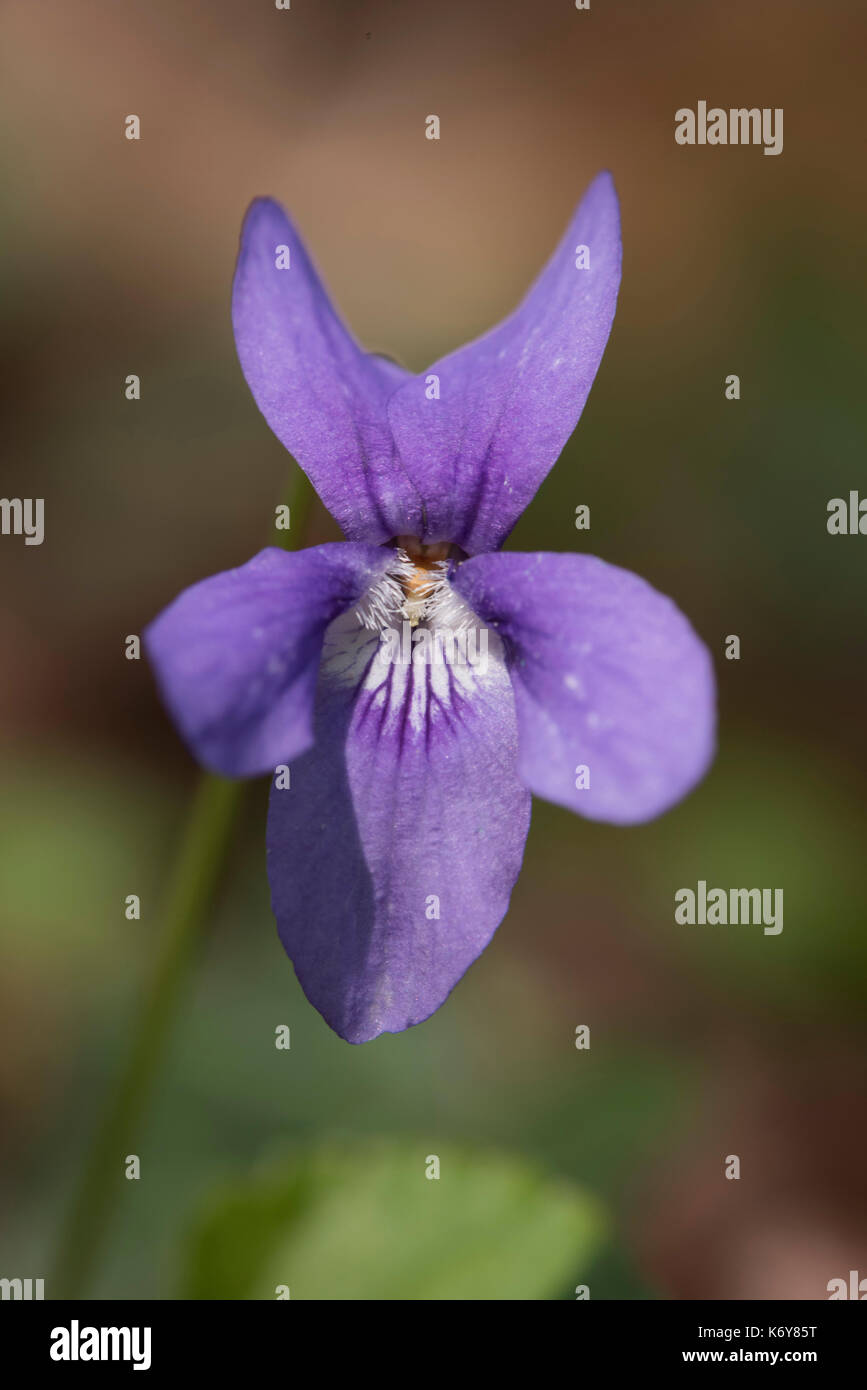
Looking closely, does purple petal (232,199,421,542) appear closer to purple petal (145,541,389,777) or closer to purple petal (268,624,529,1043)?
purple petal (145,541,389,777)

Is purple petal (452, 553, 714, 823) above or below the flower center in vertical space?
below

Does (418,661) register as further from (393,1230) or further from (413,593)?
(393,1230)

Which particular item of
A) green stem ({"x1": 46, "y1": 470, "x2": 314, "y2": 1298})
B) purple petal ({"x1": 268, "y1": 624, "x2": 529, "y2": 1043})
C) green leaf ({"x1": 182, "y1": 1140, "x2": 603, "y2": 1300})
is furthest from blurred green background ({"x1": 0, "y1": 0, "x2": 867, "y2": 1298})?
purple petal ({"x1": 268, "y1": 624, "x2": 529, "y2": 1043})

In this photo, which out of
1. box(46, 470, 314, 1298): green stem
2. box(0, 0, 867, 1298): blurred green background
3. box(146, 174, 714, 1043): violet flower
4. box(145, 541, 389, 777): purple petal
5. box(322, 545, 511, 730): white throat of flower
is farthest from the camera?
box(0, 0, 867, 1298): blurred green background

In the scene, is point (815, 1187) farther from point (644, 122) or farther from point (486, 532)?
point (644, 122)

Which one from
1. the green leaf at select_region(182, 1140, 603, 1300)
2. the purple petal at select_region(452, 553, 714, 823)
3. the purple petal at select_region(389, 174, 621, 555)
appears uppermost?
the purple petal at select_region(389, 174, 621, 555)

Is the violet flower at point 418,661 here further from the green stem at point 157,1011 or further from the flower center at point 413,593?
the green stem at point 157,1011

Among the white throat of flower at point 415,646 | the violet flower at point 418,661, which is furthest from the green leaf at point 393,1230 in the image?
the white throat of flower at point 415,646
